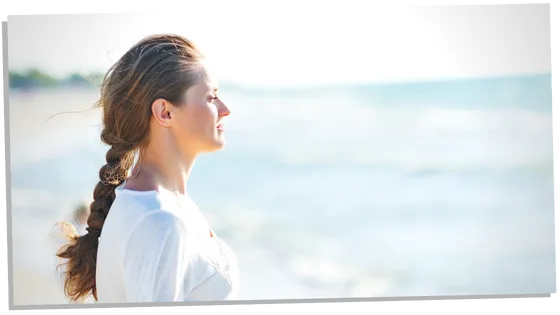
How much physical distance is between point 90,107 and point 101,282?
3.37ft

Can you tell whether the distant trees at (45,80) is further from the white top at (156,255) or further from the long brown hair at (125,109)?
the white top at (156,255)

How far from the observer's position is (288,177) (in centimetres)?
596

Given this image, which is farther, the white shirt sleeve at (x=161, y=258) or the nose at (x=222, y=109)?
the nose at (x=222, y=109)

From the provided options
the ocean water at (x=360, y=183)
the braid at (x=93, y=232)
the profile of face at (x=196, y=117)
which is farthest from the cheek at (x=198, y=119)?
the braid at (x=93, y=232)

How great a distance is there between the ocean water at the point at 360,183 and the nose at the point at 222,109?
2.0 inches

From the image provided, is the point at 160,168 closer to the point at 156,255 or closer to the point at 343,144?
the point at 156,255

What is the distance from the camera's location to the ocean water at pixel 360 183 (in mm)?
5766

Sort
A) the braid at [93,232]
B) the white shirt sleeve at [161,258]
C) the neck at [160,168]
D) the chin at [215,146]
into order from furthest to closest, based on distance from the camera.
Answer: the chin at [215,146]
the braid at [93,232]
the neck at [160,168]
the white shirt sleeve at [161,258]

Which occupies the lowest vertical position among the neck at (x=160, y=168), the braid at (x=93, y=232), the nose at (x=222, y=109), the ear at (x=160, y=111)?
the braid at (x=93, y=232)

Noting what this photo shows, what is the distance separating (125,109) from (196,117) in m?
0.40

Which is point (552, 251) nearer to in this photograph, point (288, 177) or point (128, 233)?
point (288, 177)

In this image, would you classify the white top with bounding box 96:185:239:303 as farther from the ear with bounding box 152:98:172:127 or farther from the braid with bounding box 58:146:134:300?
the ear with bounding box 152:98:172:127

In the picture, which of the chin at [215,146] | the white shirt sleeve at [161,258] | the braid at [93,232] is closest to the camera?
the white shirt sleeve at [161,258]

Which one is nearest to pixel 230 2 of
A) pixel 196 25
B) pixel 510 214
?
pixel 196 25
